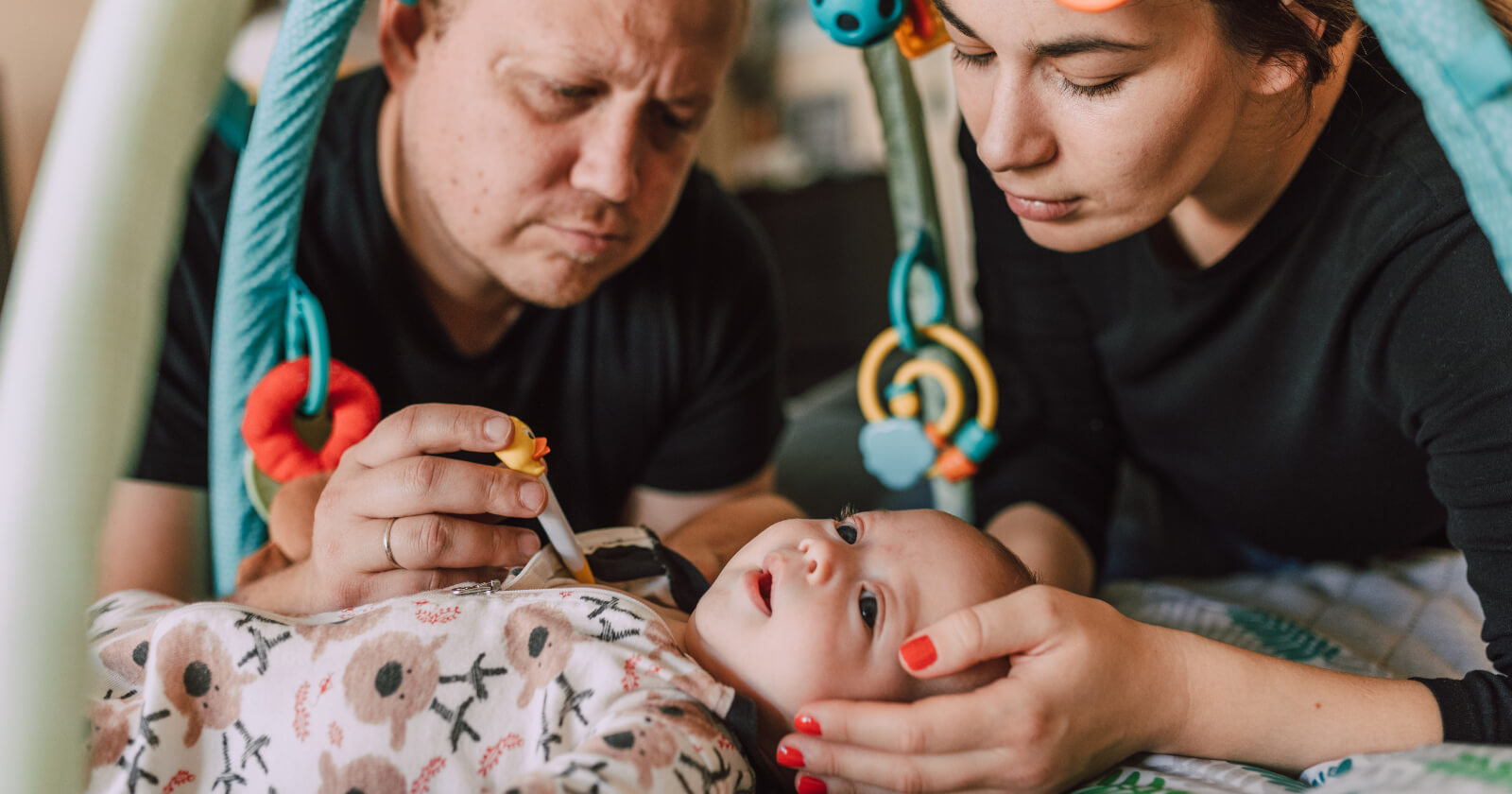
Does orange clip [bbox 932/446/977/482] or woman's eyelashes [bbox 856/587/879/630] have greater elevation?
orange clip [bbox 932/446/977/482]

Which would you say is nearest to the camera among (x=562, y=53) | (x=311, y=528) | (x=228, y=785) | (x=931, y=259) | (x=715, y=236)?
(x=228, y=785)

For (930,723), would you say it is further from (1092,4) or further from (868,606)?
(1092,4)

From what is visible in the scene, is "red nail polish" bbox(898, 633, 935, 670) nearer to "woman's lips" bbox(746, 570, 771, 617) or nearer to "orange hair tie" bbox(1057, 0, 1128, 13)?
"woman's lips" bbox(746, 570, 771, 617)

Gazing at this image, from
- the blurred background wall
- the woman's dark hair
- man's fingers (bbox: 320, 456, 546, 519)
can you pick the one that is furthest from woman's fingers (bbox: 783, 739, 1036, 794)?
the blurred background wall

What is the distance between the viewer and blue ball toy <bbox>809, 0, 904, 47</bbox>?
686mm

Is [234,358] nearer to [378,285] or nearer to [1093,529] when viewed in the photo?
[378,285]

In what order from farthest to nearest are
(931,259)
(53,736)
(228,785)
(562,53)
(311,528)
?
(931,259) → (562,53) → (311,528) → (228,785) → (53,736)

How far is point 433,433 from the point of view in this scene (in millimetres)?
604

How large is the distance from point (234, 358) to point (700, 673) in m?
0.43

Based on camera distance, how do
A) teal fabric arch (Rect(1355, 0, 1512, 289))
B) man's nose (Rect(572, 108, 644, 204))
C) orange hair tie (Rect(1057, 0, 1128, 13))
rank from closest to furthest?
teal fabric arch (Rect(1355, 0, 1512, 289))
orange hair tie (Rect(1057, 0, 1128, 13))
man's nose (Rect(572, 108, 644, 204))

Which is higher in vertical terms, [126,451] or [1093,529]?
[126,451]

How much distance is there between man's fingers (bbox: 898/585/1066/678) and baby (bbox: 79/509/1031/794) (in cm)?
5

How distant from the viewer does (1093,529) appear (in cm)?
102

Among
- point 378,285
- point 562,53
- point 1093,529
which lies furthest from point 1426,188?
point 378,285
